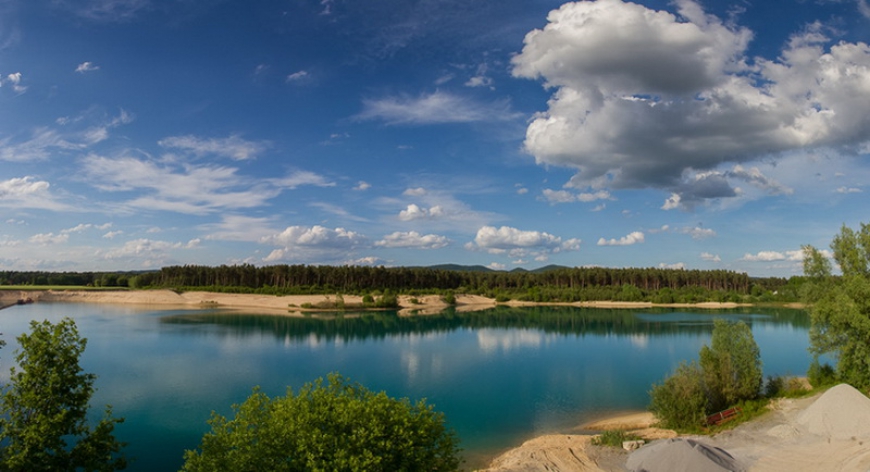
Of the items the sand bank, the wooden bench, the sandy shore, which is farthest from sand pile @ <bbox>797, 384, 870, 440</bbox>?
the sandy shore

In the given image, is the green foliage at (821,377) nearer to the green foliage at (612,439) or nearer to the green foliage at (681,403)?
the green foliage at (681,403)

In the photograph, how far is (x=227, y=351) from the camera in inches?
1962

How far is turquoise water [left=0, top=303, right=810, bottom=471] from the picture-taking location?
87.8ft

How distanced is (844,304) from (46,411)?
34461mm

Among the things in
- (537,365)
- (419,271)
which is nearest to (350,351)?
(537,365)

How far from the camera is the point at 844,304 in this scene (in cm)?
2608

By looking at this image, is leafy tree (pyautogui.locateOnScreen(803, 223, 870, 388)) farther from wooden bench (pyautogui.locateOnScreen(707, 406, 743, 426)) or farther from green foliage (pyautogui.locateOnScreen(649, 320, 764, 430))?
wooden bench (pyautogui.locateOnScreen(707, 406, 743, 426))

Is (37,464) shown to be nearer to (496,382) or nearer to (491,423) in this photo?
(491,423)

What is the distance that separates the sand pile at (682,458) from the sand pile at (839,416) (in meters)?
6.53

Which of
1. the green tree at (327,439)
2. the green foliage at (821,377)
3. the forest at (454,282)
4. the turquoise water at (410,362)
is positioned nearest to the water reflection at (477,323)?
the turquoise water at (410,362)

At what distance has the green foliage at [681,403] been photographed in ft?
77.5

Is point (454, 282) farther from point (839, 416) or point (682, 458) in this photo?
point (682, 458)

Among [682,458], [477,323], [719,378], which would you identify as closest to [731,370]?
[719,378]

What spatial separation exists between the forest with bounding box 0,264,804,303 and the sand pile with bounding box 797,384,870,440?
96240mm
